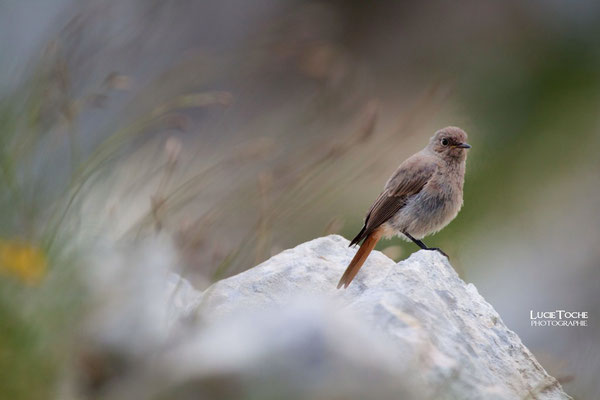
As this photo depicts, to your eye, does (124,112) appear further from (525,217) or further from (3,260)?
(525,217)

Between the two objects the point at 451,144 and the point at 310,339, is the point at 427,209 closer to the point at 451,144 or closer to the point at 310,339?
the point at 451,144

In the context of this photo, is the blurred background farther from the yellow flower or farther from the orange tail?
the orange tail

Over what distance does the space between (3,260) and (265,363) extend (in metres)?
0.90

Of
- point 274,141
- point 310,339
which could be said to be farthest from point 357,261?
point 310,339

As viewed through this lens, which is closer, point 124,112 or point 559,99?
point 124,112

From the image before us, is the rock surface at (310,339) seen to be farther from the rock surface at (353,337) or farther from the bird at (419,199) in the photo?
the bird at (419,199)

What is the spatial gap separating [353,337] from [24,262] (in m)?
0.99

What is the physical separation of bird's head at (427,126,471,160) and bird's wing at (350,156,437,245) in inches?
5.9

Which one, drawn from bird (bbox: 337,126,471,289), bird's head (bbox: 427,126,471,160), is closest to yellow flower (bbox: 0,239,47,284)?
bird (bbox: 337,126,471,289)

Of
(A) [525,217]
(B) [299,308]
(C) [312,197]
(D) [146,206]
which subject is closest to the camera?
(B) [299,308]

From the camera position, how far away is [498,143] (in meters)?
9.18

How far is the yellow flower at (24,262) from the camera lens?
7.72 ft

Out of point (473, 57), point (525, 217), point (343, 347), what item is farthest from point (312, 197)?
point (473, 57)

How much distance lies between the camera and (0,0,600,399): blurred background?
2.62 metres
